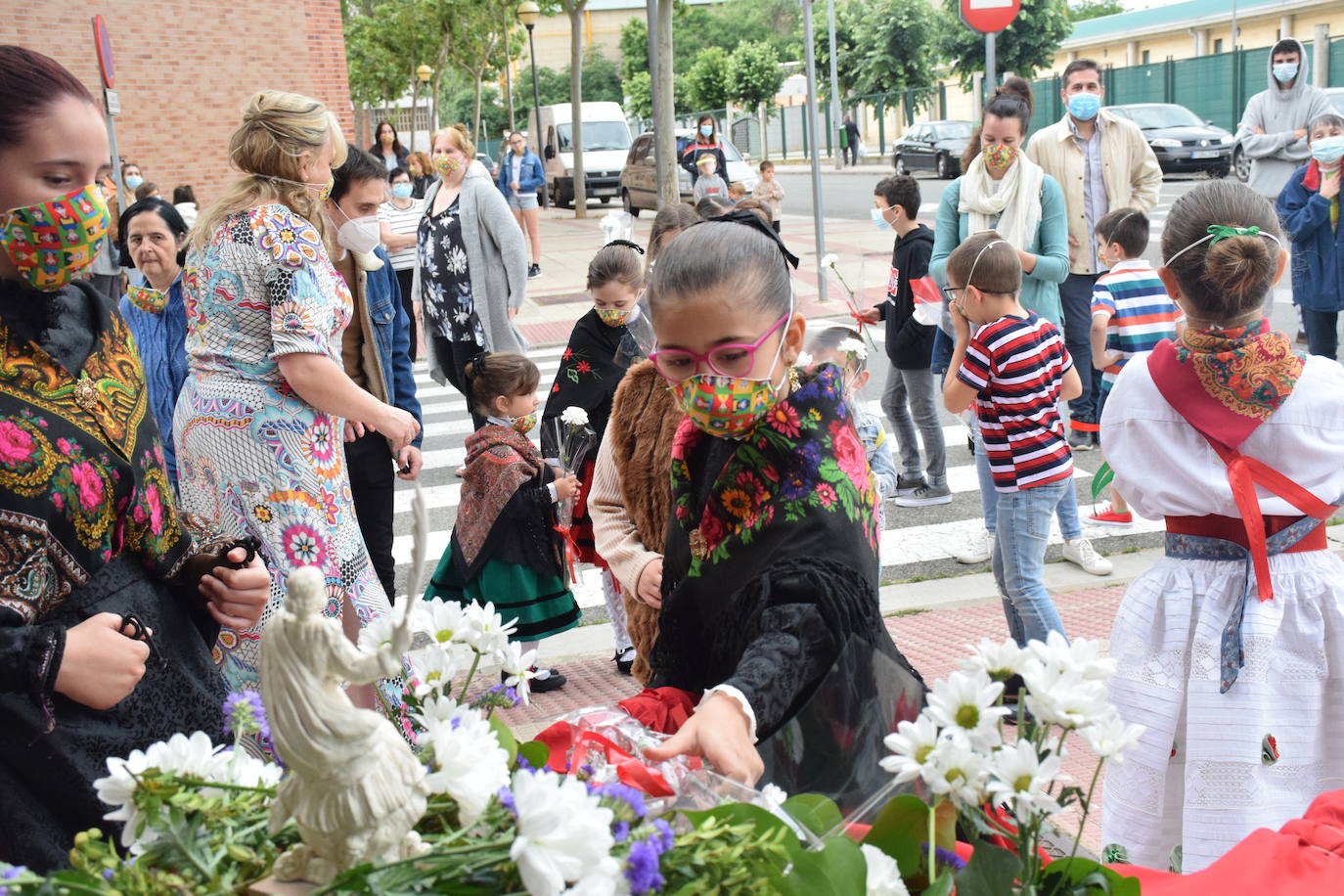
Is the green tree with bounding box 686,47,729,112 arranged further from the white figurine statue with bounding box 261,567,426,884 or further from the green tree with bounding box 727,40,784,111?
the white figurine statue with bounding box 261,567,426,884

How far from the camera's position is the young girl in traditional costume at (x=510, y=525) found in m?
4.72

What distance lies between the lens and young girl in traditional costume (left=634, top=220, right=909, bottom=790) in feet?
6.63

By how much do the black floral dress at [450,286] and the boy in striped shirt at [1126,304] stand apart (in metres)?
3.57

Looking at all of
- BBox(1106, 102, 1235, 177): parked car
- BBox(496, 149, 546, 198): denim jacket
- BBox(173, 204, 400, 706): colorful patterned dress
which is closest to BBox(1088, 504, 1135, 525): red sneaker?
BBox(173, 204, 400, 706): colorful patterned dress

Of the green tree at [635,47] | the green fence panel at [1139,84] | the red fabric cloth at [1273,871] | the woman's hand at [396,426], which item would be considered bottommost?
the red fabric cloth at [1273,871]

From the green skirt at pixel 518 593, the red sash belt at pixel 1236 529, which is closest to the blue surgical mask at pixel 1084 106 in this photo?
the green skirt at pixel 518 593

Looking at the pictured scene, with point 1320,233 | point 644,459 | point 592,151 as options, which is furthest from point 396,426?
point 592,151

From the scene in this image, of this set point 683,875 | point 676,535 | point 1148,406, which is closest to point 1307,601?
point 1148,406

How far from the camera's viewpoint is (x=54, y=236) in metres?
1.96

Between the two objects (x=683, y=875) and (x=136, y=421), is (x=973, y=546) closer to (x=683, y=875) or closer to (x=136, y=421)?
(x=136, y=421)

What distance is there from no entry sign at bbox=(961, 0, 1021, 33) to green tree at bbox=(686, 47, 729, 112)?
44.9 m

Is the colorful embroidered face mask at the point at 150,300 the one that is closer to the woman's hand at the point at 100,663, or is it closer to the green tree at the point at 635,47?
the woman's hand at the point at 100,663

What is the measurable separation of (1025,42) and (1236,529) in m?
43.1

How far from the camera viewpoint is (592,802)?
1.05m
